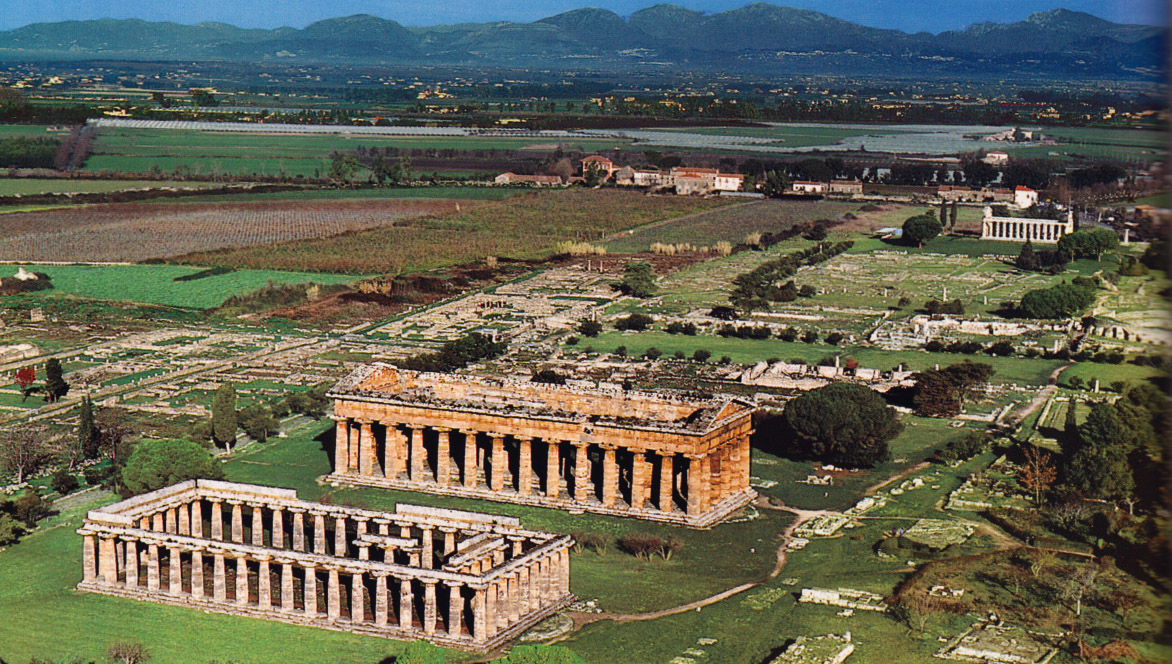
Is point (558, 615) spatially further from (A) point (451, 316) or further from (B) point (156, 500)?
(A) point (451, 316)

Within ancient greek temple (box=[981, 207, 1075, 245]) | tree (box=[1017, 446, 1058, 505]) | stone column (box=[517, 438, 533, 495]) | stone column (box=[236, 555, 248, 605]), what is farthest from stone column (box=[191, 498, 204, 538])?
ancient greek temple (box=[981, 207, 1075, 245])

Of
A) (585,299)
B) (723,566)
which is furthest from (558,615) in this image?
(585,299)

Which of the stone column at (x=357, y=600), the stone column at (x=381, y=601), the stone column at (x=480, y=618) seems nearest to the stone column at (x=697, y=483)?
the stone column at (x=480, y=618)

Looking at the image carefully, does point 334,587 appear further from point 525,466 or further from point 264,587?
point 525,466

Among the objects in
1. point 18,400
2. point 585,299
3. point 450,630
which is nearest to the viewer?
point 450,630

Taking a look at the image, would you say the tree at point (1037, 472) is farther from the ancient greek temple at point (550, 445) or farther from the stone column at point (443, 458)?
the stone column at point (443, 458)

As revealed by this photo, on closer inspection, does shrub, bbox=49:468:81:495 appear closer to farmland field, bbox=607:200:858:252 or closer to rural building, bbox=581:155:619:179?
farmland field, bbox=607:200:858:252
